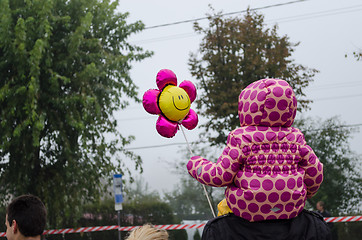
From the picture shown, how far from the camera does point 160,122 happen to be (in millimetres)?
3812

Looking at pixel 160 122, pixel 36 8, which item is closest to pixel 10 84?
pixel 36 8

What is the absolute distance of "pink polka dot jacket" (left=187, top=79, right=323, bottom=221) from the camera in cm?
323

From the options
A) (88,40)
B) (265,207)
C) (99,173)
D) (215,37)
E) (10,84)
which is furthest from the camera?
(215,37)

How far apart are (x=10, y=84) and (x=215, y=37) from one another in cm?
873

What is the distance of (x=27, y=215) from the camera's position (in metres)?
3.45

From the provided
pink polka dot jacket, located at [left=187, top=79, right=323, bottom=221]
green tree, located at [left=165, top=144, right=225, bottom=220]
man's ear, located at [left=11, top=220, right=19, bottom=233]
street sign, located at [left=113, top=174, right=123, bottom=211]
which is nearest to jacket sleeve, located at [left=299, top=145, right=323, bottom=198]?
pink polka dot jacket, located at [left=187, top=79, right=323, bottom=221]

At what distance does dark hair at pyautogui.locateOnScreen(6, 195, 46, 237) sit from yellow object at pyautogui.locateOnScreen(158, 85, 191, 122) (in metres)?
1.16

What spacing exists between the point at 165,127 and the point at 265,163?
898 mm

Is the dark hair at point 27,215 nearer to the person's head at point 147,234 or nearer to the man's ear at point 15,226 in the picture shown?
the man's ear at point 15,226

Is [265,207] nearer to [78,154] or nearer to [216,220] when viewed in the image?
[216,220]

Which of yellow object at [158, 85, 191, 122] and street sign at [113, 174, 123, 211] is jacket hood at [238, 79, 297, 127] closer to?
yellow object at [158, 85, 191, 122]

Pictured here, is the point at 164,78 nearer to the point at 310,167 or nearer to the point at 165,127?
the point at 165,127

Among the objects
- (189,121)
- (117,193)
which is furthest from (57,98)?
(189,121)

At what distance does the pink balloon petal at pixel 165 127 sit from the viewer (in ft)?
12.5
